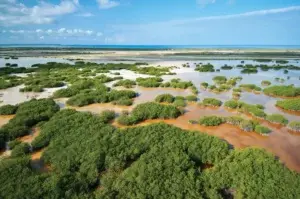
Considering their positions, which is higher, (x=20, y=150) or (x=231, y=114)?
(x=20, y=150)

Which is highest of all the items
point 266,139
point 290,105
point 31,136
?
point 290,105

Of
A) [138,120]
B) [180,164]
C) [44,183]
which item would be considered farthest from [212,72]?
[44,183]

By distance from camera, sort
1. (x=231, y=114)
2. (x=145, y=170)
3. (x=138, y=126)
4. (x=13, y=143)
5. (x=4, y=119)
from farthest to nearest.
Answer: (x=231, y=114) → (x=4, y=119) → (x=138, y=126) → (x=13, y=143) → (x=145, y=170)

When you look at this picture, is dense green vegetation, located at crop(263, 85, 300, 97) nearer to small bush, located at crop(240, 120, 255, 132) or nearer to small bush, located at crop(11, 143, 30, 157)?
small bush, located at crop(240, 120, 255, 132)

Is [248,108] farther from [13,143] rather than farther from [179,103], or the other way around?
[13,143]

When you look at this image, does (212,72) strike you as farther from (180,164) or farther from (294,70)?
(180,164)

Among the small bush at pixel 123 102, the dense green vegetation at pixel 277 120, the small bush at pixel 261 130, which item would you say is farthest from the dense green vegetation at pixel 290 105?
the small bush at pixel 123 102

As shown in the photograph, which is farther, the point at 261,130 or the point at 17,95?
the point at 17,95

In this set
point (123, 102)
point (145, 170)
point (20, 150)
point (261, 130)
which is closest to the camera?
point (145, 170)

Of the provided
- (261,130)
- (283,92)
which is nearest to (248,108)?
(261,130)
